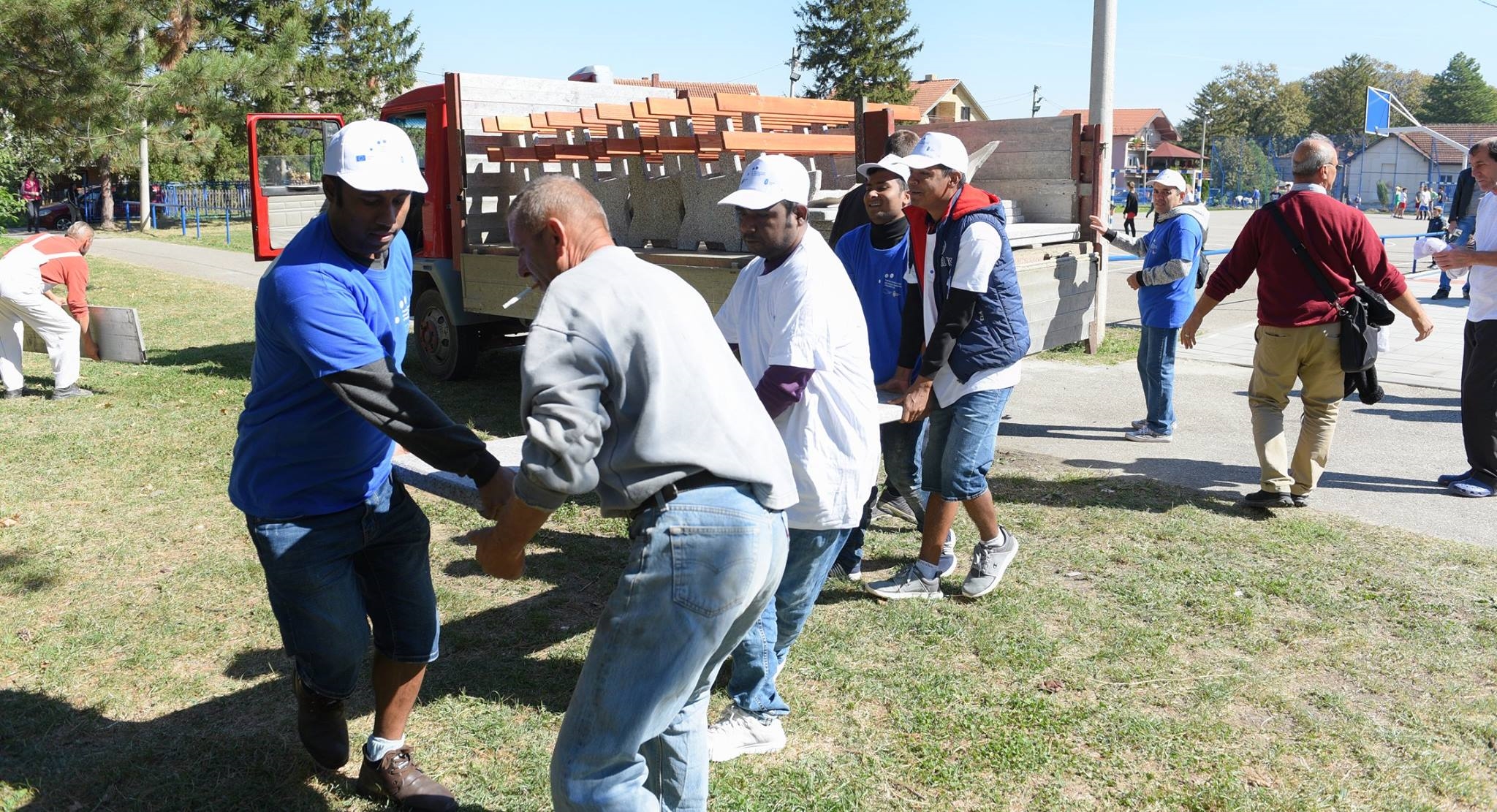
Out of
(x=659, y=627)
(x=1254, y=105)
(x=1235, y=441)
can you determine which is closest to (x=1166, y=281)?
(x=1235, y=441)

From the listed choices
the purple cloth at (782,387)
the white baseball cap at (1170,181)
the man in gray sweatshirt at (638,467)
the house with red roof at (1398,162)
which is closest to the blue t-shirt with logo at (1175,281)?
the white baseball cap at (1170,181)

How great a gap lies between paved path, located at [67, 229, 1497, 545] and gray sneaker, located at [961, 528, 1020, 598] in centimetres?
224

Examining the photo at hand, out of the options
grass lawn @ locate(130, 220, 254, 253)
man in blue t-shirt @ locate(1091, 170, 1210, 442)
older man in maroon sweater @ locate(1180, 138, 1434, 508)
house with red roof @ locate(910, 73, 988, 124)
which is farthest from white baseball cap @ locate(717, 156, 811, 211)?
house with red roof @ locate(910, 73, 988, 124)

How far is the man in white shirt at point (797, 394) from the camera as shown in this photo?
10.9 feet

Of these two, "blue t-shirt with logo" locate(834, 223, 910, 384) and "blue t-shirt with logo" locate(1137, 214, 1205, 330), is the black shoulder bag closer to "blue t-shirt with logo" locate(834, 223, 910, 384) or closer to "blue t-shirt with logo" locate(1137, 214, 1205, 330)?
"blue t-shirt with logo" locate(1137, 214, 1205, 330)

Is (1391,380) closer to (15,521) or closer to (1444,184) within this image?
(15,521)

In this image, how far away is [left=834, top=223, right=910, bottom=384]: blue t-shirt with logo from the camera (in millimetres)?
5055

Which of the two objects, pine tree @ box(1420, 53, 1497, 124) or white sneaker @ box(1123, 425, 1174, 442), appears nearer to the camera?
white sneaker @ box(1123, 425, 1174, 442)

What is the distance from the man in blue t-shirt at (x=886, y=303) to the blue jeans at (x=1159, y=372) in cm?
275

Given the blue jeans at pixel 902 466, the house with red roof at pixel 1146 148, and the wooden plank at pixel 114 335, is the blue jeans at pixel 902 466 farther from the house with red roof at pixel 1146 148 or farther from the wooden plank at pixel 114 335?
the house with red roof at pixel 1146 148

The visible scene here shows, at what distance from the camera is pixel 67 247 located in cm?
925

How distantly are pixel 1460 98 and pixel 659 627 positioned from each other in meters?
130

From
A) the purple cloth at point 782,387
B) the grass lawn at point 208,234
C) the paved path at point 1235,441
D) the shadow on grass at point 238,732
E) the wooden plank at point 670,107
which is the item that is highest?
the wooden plank at point 670,107

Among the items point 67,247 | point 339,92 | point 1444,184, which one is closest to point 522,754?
point 67,247
